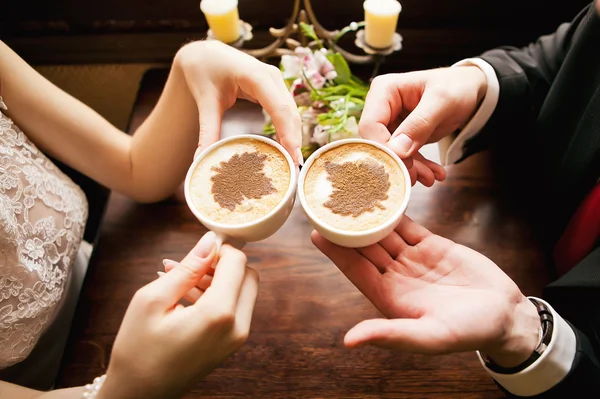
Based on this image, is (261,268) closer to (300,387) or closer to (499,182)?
(300,387)

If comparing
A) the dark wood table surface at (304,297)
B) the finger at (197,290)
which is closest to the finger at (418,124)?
the dark wood table surface at (304,297)

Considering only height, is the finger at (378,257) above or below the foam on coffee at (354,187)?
below

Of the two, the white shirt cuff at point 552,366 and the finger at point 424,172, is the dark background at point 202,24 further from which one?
the white shirt cuff at point 552,366

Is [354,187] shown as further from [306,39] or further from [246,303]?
[306,39]

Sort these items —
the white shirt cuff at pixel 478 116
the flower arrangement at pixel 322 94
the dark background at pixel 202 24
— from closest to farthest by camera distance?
1. the white shirt cuff at pixel 478 116
2. the flower arrangement at pixel 322 94
3. the dark background at pixel 202 24

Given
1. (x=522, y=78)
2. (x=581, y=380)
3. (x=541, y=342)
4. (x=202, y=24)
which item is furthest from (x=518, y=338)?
(x=202, y=24)
